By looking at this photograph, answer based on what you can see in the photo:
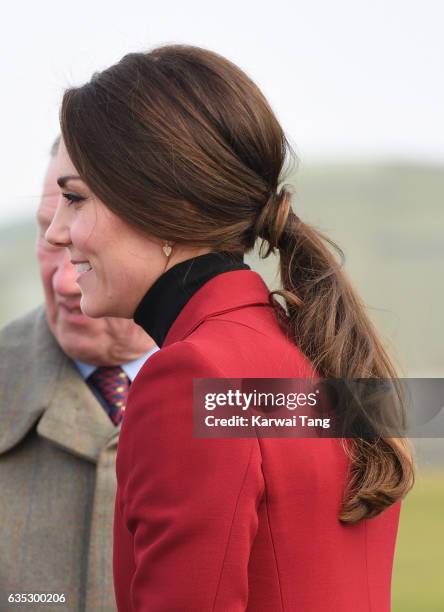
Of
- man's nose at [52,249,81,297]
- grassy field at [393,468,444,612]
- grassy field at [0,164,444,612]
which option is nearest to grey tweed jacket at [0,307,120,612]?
man's nose at [52,249,81,297]

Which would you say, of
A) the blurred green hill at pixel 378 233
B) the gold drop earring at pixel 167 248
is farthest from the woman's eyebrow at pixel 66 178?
the blurred green hill at pixel 378 233

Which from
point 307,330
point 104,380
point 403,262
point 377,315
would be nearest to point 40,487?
point 104,380

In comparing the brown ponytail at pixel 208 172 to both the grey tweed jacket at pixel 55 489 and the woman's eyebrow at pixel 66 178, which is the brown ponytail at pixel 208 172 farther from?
the grey tweed jacket at pixel 55 489

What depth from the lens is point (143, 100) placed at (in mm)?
1396

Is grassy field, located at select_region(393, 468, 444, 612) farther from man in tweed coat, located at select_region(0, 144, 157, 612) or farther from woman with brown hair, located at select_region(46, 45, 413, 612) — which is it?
woman with brown hair, located at select_region(46, 45, 413, 612)

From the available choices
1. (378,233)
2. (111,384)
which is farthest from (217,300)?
(378,233)

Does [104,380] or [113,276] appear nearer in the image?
[113,276]

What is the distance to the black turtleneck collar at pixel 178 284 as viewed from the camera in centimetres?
141

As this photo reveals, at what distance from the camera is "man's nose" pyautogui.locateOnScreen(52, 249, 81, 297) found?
2572 mm

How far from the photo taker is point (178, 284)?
1.41m

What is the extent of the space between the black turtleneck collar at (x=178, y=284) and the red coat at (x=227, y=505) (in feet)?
0.19

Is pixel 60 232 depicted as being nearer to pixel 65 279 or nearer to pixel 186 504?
pixel 186 504

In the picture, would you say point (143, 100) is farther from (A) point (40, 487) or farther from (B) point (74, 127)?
(A) point (40, 487)

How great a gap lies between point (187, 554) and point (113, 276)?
43 cm
